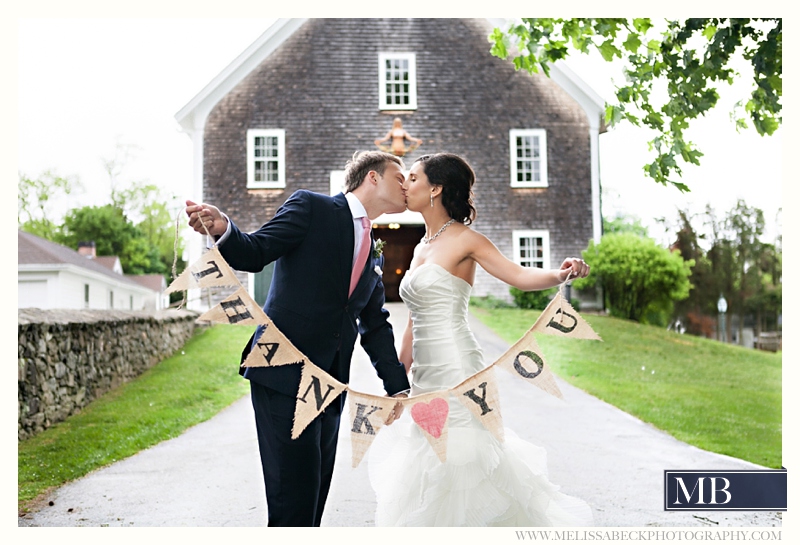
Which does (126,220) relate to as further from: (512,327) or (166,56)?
(512,327)

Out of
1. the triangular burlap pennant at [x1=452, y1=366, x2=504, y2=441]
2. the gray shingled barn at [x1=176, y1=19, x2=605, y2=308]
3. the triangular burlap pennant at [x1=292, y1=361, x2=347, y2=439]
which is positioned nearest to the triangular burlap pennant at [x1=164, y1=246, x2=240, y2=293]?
the triangular burlap pennant at [x1=292, y1=361, x2=347, y2=439]

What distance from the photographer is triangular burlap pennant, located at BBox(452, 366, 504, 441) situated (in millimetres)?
2627

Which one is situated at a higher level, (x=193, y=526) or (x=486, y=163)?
(x=486, y=163)

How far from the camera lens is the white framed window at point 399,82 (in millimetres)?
6109

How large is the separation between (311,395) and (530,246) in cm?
376

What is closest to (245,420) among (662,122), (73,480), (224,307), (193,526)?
(73,480)

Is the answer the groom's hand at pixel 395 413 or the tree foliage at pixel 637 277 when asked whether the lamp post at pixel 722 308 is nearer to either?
the tree foliage at pixel 637 277

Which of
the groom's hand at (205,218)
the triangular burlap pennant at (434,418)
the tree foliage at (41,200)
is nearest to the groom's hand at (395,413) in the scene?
the triangular burlap pennant at (434,418)

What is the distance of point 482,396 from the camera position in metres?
2.63

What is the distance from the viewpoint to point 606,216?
5672mm

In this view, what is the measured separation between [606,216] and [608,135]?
2.39 ft

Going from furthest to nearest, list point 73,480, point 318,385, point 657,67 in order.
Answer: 1. point 73,480
2. point 657,67
3. point 318,385

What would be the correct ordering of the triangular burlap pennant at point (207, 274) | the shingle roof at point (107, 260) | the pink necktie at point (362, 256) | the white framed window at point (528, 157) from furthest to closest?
1. the white framed window at point (528, 157)
2. the shingle roof at point (107, 260)
3. the pink necktie at point (362, 256)
4. the triangular burlap pennant at point (207, 274)

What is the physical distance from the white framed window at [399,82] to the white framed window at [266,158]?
94cm
